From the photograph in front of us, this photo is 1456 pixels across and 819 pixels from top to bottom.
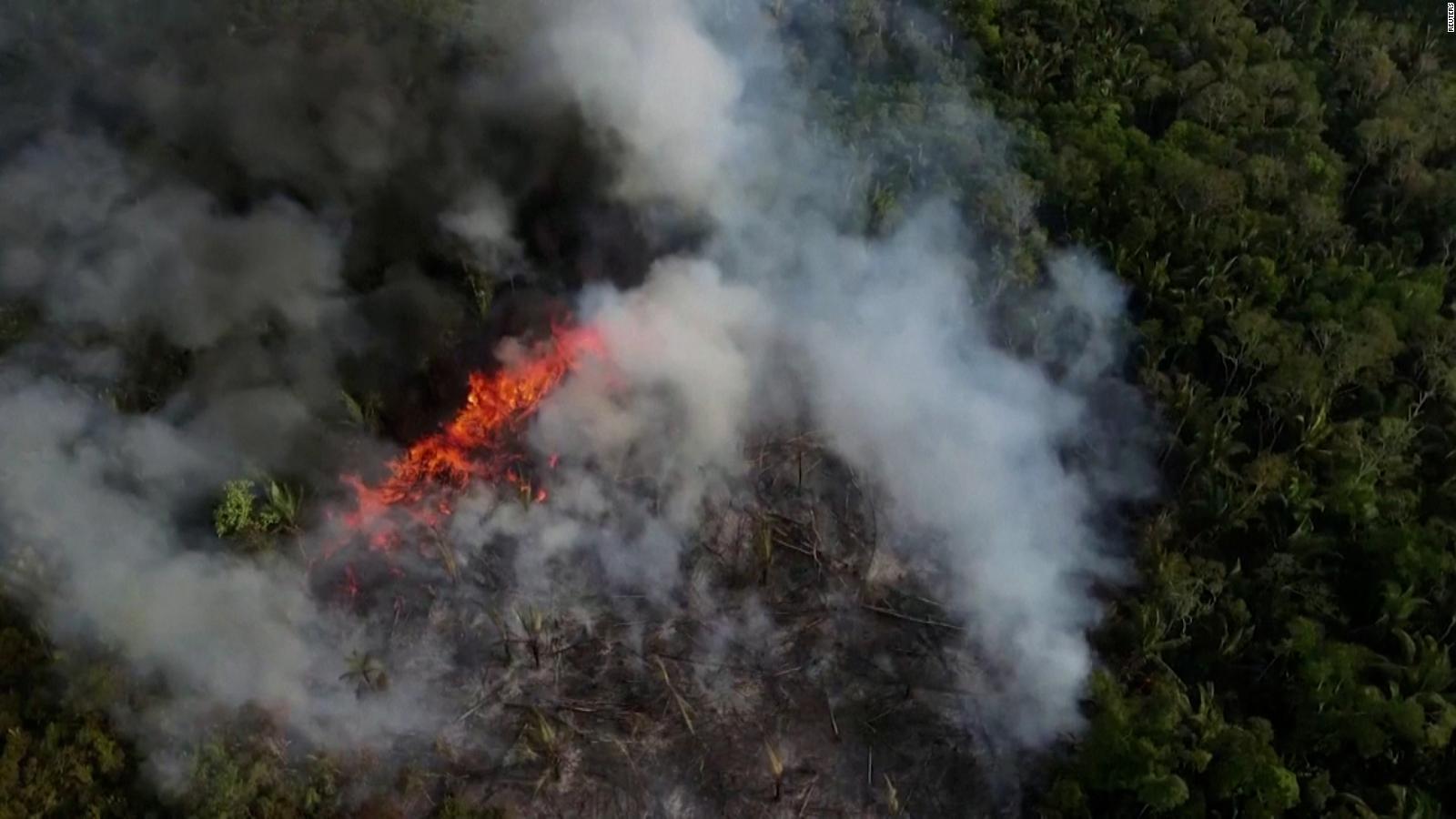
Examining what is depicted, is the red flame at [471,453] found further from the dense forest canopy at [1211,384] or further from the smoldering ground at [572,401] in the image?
the dense forest canopy at [1211,384]

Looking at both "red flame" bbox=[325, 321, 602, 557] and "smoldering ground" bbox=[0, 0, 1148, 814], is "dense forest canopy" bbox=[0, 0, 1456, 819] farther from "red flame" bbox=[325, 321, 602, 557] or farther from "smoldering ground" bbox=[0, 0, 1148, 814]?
"red flame" bbox=[325, 321, 602, 557]

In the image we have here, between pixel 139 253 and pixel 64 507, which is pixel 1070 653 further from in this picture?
pixel 139 253

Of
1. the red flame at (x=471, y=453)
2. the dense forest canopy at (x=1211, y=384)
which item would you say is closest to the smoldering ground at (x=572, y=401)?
the red flame at (x=471, y=453)

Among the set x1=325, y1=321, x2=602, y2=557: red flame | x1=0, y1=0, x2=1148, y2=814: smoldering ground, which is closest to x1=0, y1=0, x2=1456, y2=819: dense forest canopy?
x1=0, y1=0, x2=1148, y2=814: smoldering ground

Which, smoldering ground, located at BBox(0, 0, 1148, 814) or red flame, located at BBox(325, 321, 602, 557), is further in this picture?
red flame, located at BBox(325, 321, 602, 557)

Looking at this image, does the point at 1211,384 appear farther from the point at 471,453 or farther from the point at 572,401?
the point at 471,453

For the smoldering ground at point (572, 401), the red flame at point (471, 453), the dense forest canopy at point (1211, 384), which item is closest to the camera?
the dense forest canopy at point (1211, 384)

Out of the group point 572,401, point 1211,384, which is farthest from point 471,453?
point 1211,384
